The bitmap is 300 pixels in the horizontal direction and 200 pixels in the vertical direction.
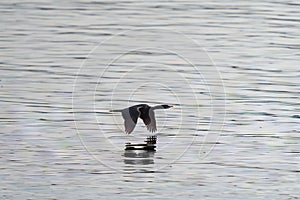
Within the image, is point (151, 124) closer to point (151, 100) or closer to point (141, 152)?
point (141, 152)

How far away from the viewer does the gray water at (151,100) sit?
11.8 metres

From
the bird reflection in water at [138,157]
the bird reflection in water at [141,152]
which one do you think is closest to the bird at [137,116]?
the bird reflection in water at [141,152]

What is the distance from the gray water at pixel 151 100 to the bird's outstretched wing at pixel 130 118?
0.28m

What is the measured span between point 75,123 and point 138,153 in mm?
1807

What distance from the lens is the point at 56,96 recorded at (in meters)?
16.6

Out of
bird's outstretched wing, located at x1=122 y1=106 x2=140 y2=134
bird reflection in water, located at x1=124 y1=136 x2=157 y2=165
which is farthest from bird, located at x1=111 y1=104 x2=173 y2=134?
bird reflection in water, located at x1=124 y1=136 x2=157 y2=165

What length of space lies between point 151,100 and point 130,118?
105 inches

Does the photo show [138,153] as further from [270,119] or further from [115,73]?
[115,73]

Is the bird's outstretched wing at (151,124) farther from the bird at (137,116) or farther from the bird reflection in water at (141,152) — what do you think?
the bird reflection in water at (141,152)

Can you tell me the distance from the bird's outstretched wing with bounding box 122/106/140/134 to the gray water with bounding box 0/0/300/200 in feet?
0.91

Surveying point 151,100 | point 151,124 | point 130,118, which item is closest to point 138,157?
point 130,118

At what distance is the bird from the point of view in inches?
530

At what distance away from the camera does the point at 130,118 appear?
13.6m

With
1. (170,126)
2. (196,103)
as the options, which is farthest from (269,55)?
(170,126)
